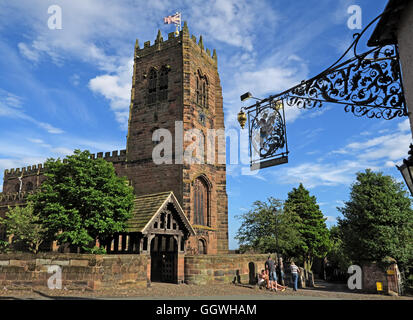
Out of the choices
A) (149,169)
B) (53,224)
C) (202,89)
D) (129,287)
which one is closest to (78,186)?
(53,224)

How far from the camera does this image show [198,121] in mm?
27484

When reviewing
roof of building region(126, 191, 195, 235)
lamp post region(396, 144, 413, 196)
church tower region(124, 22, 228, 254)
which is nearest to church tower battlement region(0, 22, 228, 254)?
church tower region(124, 22, 228, 254)

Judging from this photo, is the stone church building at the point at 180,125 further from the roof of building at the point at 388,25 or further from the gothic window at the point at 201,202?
the roof of building at the point at 388,25

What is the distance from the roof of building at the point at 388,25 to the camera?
512 centimetres

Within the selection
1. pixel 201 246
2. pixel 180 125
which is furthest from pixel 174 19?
pixel 201 246

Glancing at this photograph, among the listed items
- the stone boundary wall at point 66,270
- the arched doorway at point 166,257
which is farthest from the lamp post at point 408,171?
the arched doorway at point 166,257

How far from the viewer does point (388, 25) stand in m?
5.49

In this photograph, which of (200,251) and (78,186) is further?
(200,251)

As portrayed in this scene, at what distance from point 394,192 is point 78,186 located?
64.1 feet

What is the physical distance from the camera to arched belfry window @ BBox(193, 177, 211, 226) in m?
25.2

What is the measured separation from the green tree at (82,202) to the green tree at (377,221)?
48.0 ft

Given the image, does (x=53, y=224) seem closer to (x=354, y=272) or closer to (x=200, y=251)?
(x=200, y=251)
